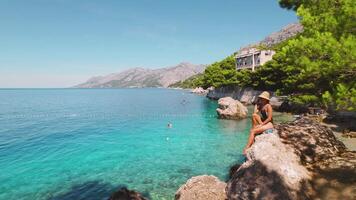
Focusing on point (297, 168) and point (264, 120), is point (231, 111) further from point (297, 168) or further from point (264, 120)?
point (297, 168)

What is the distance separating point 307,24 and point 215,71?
89704 millimetres

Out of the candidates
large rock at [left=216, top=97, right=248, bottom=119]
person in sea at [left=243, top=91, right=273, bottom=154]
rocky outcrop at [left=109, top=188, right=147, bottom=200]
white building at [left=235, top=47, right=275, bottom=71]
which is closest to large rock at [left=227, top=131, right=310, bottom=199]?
person in sea at [left=243, top=91, right=273, bottom=154]

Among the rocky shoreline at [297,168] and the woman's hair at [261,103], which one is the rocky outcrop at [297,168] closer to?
the rocky shoreline at [297,168]

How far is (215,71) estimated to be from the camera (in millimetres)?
100688

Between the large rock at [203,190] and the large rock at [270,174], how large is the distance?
2.16m

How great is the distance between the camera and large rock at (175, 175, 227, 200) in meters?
12.3

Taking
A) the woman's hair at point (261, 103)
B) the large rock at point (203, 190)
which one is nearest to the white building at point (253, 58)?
the woman's hair at point (261, 103)

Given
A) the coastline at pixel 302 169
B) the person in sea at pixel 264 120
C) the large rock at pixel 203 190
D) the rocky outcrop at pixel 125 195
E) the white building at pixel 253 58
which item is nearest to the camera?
the coastline at pixel 302 169

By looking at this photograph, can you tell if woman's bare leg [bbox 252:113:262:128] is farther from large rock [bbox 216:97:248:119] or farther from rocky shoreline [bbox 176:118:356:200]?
large rock [bbox 216:97:248:119]

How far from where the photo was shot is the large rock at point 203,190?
40.5 feet

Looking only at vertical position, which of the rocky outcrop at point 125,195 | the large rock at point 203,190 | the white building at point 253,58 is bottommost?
the rocky outcrop at point 125,195

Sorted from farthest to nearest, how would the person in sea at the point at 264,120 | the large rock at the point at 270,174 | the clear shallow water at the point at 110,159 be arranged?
the clear shallow water at the point at 110,159, the person in sea at the point at 264,120, the large rock at the point at 270,174

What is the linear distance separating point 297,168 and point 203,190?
5092 millimetres

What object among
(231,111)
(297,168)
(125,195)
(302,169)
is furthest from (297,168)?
(231,111)
